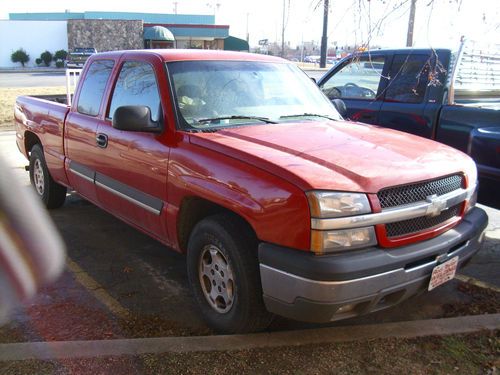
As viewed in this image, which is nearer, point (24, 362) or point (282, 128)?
point (24, 362)

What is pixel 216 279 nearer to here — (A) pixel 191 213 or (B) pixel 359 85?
(A) pixel 191 213

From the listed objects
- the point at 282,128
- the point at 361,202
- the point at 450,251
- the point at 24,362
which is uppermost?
the point at 282,128

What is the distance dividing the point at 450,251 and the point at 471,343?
0.57m

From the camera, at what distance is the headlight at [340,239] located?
271cm

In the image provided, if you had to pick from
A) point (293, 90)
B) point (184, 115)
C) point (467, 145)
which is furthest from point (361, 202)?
point (467, 145)

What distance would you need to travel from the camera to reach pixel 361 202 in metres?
2.77

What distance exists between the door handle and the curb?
1.86 metres

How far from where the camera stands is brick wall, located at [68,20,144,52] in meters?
48.4

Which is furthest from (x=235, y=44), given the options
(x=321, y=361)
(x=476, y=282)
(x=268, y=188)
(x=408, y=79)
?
(x=321, y=361)

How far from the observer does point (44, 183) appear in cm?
613

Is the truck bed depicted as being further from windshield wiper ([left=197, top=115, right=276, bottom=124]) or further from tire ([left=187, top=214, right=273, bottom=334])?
tire ([left=187, top=214, right=273, bottom=334])

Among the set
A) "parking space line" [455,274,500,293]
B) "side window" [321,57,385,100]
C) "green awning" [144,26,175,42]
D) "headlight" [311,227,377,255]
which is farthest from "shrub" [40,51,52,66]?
"headlight" [311,227,377,255]

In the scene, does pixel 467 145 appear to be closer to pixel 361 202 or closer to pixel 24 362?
pixel 361 202

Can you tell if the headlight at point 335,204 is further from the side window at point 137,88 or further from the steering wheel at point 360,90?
the steering wheel at point 360,90
